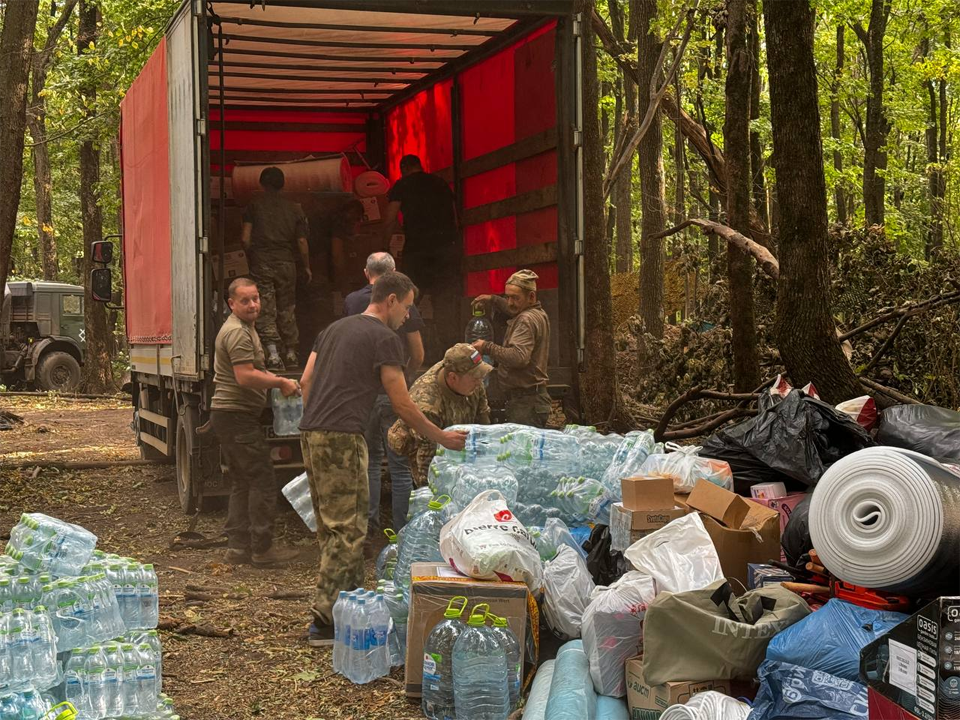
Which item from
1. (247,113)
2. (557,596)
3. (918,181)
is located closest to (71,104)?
(247,113)

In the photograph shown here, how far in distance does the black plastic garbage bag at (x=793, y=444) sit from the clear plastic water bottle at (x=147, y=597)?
10.3ft

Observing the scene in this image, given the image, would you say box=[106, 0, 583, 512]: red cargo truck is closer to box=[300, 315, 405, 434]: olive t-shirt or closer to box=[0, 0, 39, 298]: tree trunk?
box=[0, 0, 39, 298]: tree trunk

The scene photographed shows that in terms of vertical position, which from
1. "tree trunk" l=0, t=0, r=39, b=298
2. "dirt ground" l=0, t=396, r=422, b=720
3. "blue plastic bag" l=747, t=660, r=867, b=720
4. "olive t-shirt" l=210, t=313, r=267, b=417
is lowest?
"dirt ground" l=0, t=396, r=422, b=720

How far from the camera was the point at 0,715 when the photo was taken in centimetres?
374

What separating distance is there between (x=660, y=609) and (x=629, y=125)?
12.6 metres

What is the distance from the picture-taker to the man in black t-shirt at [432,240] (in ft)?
34.6

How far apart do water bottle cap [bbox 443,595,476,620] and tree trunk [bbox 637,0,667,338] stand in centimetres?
998

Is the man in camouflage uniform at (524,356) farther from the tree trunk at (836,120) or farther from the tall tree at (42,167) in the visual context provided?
the tall tree at (42,167)

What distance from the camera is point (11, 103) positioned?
9.97 meters

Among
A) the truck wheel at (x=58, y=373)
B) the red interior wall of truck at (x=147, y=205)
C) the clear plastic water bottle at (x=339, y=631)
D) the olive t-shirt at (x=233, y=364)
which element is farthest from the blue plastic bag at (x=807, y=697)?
the truck wheel at (x=58, y=373)

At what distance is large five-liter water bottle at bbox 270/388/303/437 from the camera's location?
7871 millimetres

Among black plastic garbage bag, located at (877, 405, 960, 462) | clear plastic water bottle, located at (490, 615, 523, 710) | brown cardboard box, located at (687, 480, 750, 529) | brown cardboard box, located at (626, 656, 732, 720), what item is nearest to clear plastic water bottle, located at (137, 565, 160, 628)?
clear plastic water bottle, located at (490, 615, 523, 710)

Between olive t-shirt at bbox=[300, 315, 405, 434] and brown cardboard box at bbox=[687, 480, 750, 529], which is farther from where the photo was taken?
olive t-shirt at bbox=[300, 315, 405, 434]

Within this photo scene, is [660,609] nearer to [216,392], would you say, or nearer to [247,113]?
[216,392]
